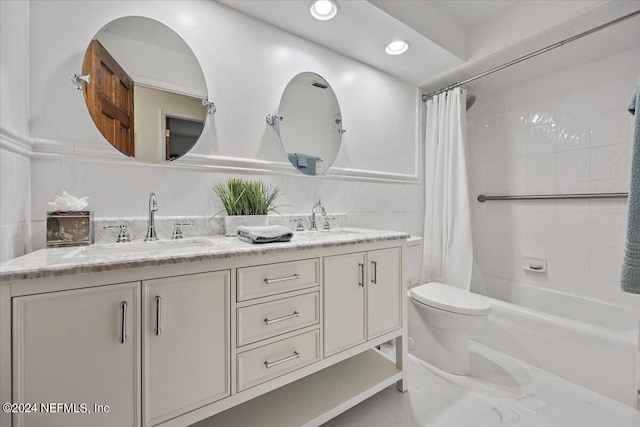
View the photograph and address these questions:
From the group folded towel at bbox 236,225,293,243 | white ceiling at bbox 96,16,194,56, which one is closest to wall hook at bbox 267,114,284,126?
white ceiling at bbox 96,16,194,56

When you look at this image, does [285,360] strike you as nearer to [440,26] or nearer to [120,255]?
[120,255]

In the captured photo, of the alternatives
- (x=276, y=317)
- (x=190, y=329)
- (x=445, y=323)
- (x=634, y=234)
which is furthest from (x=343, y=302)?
(x=634, y=234)

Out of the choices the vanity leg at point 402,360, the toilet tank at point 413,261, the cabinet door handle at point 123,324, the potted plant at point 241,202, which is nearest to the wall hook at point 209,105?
the potted plant at point 241,202

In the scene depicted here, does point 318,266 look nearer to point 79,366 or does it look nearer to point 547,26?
point 79,366

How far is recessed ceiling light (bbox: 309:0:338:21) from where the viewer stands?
1.49 metres

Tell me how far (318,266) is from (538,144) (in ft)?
7.64

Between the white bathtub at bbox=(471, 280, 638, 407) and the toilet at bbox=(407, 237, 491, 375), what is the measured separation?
0.35 metres

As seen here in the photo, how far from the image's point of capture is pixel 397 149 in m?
2.33

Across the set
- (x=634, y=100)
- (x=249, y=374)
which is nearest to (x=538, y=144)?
(x=634, y=100)

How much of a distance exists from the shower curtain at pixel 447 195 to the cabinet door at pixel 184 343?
1922mm

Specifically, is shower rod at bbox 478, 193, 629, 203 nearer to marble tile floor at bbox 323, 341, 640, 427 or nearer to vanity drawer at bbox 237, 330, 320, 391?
marble tile floor at bbox 323, 341, 640, 427

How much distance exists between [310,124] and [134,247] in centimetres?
123

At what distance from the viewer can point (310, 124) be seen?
1.83m

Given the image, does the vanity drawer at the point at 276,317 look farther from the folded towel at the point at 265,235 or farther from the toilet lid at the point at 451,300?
the toilet lid at the point at 451,300
